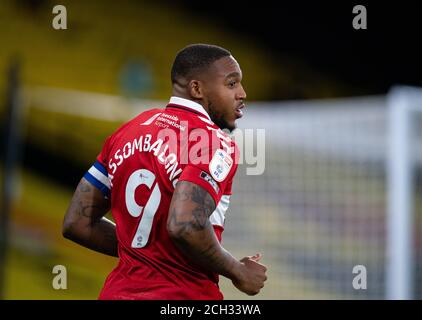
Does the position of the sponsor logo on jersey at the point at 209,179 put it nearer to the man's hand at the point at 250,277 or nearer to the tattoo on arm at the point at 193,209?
the tattoo on arm at the point at 193,209

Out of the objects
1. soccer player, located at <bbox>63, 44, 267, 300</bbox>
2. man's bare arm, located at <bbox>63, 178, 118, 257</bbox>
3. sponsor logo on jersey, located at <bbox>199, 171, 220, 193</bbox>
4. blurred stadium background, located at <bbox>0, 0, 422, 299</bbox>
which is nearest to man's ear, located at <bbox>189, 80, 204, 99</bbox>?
soccer player, located at <bbox>63, 44, 267, 300</bbox>

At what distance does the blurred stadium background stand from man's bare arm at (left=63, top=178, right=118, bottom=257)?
4.06 m

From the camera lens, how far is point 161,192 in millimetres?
3492

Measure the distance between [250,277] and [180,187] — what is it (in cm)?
49

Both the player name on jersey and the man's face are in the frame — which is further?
the man's face

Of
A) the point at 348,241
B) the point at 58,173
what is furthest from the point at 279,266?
the point at 58,173

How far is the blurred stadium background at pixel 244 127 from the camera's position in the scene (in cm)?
805

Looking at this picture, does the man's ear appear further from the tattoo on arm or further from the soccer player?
the tattoo on arm

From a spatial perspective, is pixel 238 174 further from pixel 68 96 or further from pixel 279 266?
pixel 68 96

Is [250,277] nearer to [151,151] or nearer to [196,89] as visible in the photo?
[151,151]

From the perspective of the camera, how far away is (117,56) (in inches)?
583

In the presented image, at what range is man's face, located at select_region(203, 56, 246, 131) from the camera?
365 cm

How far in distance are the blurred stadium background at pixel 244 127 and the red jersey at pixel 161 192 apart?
4.22 m

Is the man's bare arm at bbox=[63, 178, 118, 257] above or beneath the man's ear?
beneath
